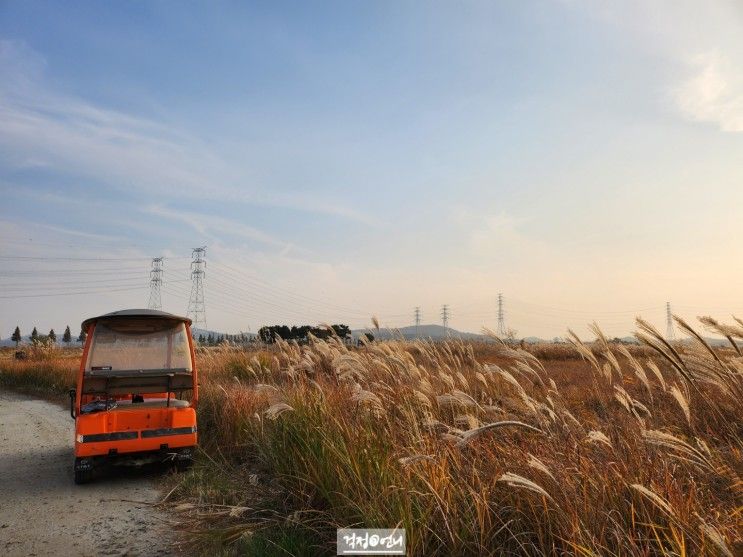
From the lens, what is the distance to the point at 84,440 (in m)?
7.04

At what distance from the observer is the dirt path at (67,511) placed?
16.7ft

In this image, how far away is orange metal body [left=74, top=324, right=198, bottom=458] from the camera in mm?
7094

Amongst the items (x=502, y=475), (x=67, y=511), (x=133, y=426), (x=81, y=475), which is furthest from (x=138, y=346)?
(x=502, y=475)

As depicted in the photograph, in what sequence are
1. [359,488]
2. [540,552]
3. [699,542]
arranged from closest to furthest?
1. [699,542]
2. [540,552]
3. [359,488]

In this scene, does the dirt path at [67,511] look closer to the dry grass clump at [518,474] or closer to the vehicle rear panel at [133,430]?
the vehicle rear panel at [133,430]

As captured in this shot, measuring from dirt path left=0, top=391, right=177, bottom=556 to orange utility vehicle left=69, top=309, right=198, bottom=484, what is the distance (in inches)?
18.7

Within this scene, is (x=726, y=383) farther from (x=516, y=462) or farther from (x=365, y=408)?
(x=365, y=408)

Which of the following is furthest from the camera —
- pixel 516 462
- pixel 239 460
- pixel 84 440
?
pixel 239 460

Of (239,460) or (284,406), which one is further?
(239,460)

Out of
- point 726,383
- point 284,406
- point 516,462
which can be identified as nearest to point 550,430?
point 516,462

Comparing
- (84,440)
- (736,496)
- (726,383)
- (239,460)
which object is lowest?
(239,460)

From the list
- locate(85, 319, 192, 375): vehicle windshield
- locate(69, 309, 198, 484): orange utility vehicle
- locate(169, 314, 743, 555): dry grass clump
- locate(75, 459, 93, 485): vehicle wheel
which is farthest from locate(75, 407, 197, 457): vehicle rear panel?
locate(169, 314, 743, 555): dry grass clump

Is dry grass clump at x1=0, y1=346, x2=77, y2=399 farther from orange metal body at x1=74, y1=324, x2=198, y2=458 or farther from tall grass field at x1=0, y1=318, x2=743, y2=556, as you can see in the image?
tall grass field at x1=0, y1=318, x2=743, y2=556

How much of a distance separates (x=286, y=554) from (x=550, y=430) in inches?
86.4
